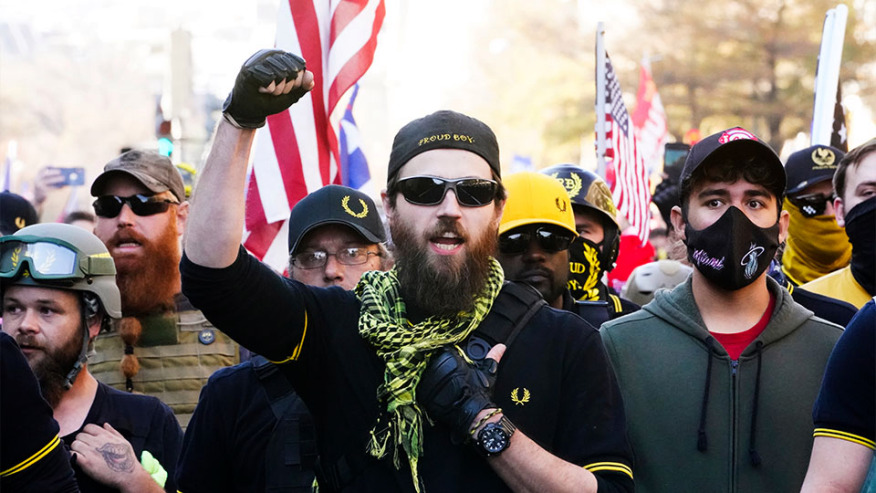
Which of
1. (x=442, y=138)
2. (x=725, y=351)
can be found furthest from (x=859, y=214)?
(x=442, y=138)

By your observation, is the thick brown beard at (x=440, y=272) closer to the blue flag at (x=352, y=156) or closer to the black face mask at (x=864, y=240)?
the black face mask at (x=864, y=240)

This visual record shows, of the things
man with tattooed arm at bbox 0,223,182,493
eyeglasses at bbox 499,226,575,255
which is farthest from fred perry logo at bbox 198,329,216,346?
eyeglasses at bbox 499,226,575,255

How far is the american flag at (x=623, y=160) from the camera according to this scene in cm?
902

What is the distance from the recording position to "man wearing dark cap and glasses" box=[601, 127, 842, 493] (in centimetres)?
410

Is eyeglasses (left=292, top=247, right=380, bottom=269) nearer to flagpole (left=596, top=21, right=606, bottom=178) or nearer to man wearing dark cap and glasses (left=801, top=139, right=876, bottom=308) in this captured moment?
man wearing dark cap and glasses (left=801, top=139, right=876, bottom=308)

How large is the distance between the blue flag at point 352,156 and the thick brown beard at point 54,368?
9.25 feet

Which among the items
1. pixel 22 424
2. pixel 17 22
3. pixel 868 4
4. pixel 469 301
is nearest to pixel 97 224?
pixel 22 424

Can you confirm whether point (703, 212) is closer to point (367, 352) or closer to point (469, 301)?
point (469, 301)

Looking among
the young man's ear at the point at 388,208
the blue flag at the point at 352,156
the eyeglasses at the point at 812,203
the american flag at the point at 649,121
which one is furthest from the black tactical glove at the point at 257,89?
the american flag at the point at 649,121

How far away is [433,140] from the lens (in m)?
3.69

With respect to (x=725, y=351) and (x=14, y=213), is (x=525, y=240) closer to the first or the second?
(x=725, y=351)

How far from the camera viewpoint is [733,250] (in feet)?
14.1

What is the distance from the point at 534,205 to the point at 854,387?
7.93 feet

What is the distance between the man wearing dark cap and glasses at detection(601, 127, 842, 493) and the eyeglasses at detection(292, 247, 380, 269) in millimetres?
1496
